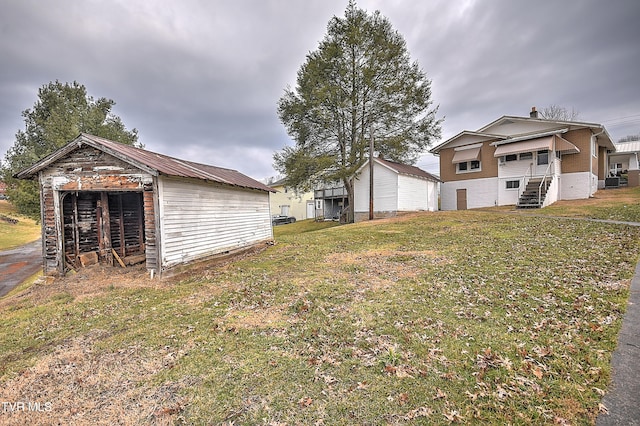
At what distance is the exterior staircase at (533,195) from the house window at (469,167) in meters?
4.42

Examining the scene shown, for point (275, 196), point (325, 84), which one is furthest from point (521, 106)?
point (275, 196)

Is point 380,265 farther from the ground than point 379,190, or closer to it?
closer to it

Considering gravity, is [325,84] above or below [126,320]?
above

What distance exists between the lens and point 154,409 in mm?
3430

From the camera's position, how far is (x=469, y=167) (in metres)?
25.7

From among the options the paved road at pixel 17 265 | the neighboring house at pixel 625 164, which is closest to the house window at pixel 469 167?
the neighboring house at pixel 625 164

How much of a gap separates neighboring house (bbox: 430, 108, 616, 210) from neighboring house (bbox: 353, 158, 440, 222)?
2.54 meters

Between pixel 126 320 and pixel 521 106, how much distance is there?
4156cm

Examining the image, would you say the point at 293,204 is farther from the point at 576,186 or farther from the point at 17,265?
the point at 576,186

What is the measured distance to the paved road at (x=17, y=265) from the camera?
14.6 meters

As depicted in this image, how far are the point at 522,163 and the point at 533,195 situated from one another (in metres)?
3.51

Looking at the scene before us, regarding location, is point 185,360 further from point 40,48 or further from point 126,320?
point 40,48

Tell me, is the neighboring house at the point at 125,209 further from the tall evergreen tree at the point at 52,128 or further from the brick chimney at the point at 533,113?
the brick chimney at the point at 533,113

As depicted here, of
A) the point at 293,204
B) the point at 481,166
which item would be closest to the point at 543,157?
the point at 481,166
